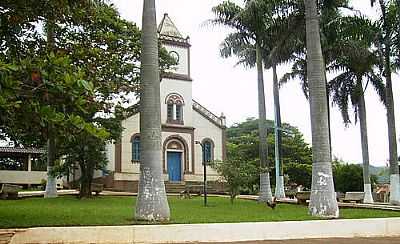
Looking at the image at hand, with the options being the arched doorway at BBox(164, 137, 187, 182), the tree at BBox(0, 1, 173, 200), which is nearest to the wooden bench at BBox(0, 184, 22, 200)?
the tree at BBox(0, 1, 173, 200)

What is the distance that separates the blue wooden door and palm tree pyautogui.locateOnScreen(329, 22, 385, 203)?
13133 millimetres

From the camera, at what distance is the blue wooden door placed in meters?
36.4

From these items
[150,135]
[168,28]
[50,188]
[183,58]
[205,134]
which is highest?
[168,28]

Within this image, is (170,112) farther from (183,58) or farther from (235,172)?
(235,172)

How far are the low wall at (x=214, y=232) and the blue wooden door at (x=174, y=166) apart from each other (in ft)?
74.6

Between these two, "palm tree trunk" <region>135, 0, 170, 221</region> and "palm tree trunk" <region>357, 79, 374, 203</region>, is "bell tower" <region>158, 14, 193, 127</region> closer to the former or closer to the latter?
"palm tree trunk" <region>357, 79, 374, 203</region>

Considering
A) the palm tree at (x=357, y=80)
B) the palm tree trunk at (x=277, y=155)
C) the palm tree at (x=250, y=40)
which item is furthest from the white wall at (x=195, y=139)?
the palm tree at (x=357, y=80)

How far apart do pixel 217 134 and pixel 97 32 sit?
63.9ft

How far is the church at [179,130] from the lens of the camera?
116ft

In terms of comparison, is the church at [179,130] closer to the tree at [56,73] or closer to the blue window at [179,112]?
the blue window at [179,112]

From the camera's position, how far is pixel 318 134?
16609 mm

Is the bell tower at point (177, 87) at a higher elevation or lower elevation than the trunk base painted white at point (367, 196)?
higher

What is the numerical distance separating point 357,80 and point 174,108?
14493mm

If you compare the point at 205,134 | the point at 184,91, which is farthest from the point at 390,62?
the point at 205,134
